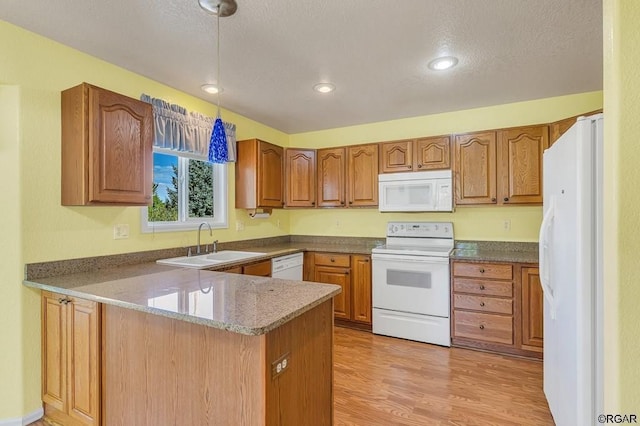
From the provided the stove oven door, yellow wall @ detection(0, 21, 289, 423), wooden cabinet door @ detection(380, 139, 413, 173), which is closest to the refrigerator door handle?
the stove oven door

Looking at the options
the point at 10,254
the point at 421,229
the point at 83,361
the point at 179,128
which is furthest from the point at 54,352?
the point at 421,229

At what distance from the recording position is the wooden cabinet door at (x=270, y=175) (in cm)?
363

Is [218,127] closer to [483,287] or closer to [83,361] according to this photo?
[83,361]

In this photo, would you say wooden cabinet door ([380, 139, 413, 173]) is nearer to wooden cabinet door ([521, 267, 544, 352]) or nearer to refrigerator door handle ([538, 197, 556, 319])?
wooden cabinet door ([521, 267, 544, 352])

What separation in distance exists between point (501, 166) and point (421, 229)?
1.07m

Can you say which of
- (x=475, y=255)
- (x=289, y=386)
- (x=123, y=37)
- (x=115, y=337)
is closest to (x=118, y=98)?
(x=123, y=37)

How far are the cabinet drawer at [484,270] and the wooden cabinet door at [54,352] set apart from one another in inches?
123

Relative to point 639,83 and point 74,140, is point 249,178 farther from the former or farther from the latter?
point 639,83

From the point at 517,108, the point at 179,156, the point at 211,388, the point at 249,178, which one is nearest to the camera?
the point at 211,388

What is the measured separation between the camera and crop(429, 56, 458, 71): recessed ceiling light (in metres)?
2.35

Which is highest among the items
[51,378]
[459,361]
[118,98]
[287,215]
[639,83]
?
[118,98]

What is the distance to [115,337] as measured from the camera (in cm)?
166

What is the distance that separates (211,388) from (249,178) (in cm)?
256

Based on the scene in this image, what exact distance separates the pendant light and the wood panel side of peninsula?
3.10ft
